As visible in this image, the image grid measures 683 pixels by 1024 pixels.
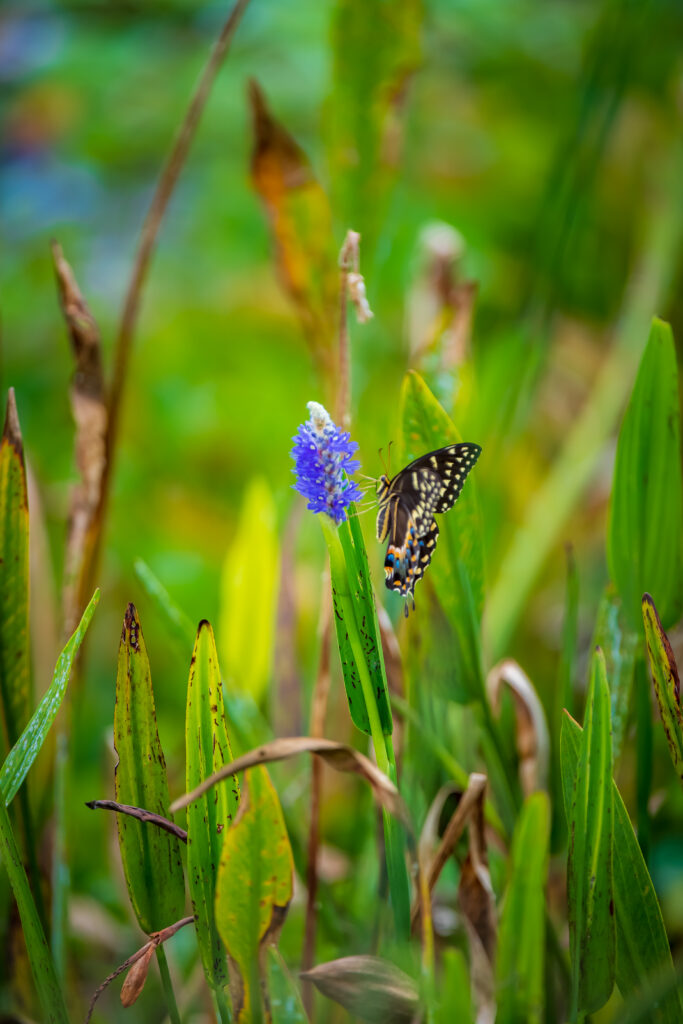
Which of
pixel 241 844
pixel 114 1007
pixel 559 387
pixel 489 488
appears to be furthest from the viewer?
pixel 559 387

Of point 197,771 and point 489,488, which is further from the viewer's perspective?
point 489,488

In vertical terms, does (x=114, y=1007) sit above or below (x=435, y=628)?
below

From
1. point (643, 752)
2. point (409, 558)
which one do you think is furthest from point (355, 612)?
point (643, 752)

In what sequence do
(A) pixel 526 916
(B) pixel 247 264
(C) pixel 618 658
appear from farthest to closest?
(B) pixel 247 264 → (C) pixel 618 658 → (A) pixel 526 916

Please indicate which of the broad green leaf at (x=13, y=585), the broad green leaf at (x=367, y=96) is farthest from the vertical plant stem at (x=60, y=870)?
the broad green leaf at (x=367, y=96)

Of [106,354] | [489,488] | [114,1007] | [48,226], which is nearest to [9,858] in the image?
[114,1007]

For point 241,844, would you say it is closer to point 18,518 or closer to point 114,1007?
point 18,518

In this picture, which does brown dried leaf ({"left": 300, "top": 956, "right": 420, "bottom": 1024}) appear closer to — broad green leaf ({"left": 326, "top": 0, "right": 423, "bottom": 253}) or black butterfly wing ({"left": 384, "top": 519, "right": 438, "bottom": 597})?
black butterfly wing ({"left": 384, "top": 519, "right": 438, "bottom": 597})

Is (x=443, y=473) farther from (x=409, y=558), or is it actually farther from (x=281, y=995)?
(x=281, y=995)

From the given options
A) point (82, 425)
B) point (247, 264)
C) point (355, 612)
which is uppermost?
point (247, 264)
